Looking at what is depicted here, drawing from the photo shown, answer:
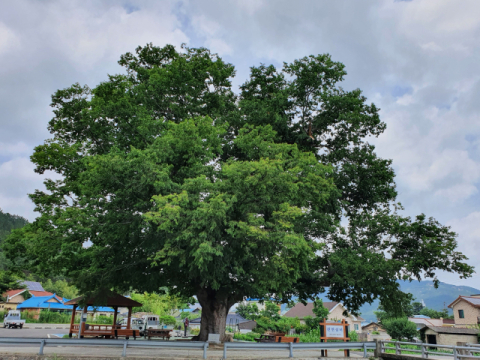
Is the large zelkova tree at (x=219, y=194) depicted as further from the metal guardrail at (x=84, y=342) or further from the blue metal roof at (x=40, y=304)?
the blue metal roof at (x=40, y=304)

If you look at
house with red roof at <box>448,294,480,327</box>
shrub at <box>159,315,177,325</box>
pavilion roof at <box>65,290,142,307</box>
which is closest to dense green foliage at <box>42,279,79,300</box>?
shrub at <box>159,315,177,325</box>

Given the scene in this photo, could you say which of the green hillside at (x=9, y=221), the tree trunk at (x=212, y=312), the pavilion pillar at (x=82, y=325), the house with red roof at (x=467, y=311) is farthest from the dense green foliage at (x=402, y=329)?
the green hillside at (x=9, y=221)

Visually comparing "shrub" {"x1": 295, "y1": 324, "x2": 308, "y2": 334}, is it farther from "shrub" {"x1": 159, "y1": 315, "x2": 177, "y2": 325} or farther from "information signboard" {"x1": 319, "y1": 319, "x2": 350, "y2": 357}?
"information signboard" {"x1": 319, "y1": 319, "x2": 350, "y2": 357}

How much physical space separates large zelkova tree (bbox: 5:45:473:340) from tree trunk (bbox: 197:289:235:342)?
0.27 ft

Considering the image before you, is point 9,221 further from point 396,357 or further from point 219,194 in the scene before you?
point 396,357

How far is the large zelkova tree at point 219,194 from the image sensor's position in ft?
47.6

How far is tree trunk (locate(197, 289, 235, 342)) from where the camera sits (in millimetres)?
21797

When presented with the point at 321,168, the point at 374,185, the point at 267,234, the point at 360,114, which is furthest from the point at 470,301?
the point at 267,234

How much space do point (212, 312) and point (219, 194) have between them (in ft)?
37.1

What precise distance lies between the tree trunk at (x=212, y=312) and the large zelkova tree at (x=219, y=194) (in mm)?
82

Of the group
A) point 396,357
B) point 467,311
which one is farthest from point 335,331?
point 467,311

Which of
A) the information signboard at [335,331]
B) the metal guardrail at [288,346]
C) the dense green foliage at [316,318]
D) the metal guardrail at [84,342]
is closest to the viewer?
the metal guardrail at [84,342]

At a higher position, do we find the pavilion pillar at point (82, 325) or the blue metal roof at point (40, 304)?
the pavilion pillar at point (82, 325)

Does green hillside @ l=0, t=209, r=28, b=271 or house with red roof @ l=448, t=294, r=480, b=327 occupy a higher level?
green hillside @ l=0, t=209, r=28, b=271
